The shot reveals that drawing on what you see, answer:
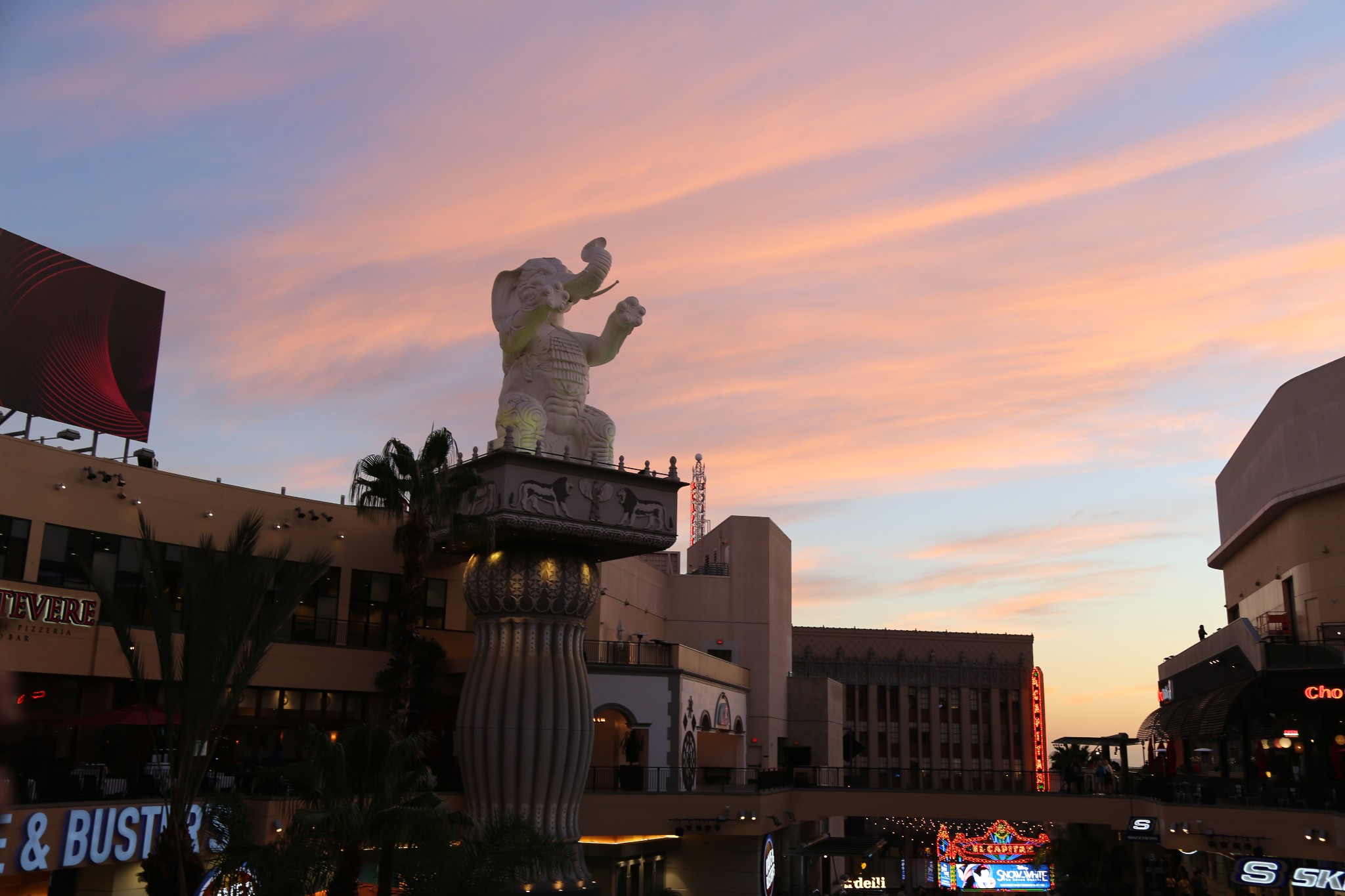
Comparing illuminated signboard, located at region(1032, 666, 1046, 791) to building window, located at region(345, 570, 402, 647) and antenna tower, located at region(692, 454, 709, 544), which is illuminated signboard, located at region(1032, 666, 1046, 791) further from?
building window, located at region(345, 570, 402, 647)

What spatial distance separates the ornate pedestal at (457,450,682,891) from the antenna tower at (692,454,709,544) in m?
31.9

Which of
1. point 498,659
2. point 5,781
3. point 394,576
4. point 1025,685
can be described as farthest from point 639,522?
point 1025,685

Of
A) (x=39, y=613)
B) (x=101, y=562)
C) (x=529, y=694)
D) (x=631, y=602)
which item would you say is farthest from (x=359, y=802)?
(x=631, y=602)

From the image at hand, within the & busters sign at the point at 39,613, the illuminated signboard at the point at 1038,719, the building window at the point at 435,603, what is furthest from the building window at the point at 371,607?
the illuminated signboard at the point at 1038,719

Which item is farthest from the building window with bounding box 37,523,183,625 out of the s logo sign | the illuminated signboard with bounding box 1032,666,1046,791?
the illuminated signboard with bounding box 1032,666,1046,791

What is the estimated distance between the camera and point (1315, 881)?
2305cm

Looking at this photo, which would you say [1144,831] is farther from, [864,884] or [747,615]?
[864,884]

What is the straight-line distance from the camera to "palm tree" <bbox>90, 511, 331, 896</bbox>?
15719mm

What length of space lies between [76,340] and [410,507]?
397 inches

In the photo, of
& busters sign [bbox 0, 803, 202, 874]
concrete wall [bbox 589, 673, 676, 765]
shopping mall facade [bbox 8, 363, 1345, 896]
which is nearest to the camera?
& busters sign [bbox 0, 803, 202, 874]

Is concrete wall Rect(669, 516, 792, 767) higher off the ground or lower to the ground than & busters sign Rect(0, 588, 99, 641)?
higher

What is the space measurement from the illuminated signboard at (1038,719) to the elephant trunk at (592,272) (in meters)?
51.5

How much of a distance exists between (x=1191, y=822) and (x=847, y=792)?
962 cm

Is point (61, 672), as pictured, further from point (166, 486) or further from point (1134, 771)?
point (1134, 771)
